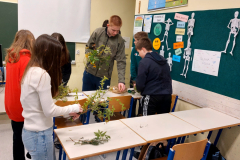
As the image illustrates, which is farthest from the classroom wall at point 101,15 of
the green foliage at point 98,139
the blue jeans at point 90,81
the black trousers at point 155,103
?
the green foliage at point 98,139

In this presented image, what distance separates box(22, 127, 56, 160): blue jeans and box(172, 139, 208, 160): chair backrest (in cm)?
93

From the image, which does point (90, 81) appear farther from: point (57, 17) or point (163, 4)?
point (57, 17)

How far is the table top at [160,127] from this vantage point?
5.67ft

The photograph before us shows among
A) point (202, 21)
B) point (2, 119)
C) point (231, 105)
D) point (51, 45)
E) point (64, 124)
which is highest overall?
point (202, 21)

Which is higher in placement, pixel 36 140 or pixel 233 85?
pixel 233 85

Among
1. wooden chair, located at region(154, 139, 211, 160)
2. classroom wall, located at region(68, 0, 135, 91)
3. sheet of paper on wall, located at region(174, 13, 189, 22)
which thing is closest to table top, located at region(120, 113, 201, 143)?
wooden chair, located at region(154, 139, 211, 160)

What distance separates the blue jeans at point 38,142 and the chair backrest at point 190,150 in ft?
3.07

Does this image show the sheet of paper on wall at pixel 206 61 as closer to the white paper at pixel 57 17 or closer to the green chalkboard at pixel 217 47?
the green chalkboard at pixel 217 47

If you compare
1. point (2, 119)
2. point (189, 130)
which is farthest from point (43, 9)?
point (189, 130)

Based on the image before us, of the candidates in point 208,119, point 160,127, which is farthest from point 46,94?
point 208,119

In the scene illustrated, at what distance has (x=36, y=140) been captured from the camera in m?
1.36

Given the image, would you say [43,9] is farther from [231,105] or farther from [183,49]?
[231,105]

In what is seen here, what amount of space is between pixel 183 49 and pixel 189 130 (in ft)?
4.78

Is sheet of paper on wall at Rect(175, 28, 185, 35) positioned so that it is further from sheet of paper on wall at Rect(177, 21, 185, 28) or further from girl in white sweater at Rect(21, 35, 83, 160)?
girl in white sweater at Rect(21, 35, 83, 160)
